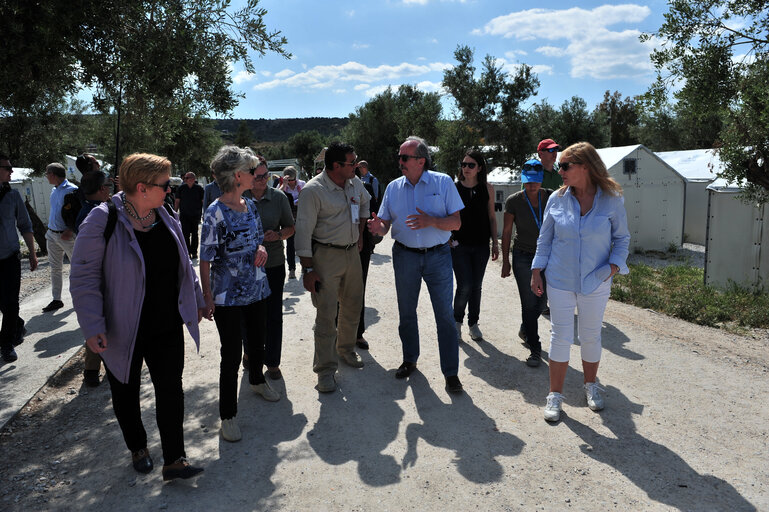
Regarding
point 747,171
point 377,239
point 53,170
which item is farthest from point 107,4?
point 747,171

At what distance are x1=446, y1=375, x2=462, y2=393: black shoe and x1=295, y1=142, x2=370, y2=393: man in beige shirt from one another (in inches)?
41.1

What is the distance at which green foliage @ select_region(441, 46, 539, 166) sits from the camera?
2322cm

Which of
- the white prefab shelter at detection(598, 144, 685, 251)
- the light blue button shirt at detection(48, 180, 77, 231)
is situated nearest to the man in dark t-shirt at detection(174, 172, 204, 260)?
the light blue button shirt at detection(48, 180, 77, 231)

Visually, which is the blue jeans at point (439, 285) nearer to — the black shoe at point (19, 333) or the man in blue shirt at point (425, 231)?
the man in blue shirt at point (425, 231)

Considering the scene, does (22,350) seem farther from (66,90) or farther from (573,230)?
(573,230)

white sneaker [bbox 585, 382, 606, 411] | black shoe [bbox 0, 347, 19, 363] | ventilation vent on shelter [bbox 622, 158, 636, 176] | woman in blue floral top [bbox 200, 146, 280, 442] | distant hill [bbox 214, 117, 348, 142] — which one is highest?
distant hill [bbox 214, 117, 348, 142]

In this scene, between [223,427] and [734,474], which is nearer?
[734,474]

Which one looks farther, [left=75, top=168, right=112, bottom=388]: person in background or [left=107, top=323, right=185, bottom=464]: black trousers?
[left=75, top=168, right=112, bottom=388]: person in background

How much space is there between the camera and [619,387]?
183 inches

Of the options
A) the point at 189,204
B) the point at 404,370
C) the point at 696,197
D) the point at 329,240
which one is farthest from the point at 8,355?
the point at 696,197

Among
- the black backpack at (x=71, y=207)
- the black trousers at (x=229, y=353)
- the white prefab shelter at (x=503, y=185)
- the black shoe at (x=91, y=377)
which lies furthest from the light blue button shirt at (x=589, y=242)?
the white prefab shelter at (x=503, y=185)

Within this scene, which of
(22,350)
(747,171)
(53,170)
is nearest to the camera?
(22,350)

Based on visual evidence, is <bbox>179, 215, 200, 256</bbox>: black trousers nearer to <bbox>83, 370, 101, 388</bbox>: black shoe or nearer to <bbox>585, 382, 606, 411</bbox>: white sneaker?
<bbox>83, 370, 101, 388</bbox>: black shoe

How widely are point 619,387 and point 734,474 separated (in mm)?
1427
